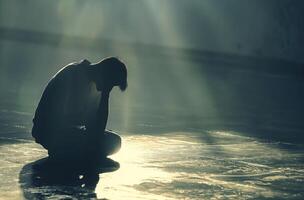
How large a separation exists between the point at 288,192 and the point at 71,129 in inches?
107

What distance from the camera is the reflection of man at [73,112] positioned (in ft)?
30.0

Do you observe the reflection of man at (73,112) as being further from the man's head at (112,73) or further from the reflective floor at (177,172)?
the reflective floor at (177,172)

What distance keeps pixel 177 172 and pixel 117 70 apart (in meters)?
1.55

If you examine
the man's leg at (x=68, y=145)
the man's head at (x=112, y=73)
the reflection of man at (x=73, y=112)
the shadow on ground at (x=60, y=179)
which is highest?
the man's head at (x=112, y=73)

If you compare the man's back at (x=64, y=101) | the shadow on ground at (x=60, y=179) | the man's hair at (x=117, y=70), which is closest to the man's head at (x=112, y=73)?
the man's hair at (x=117, y=70)

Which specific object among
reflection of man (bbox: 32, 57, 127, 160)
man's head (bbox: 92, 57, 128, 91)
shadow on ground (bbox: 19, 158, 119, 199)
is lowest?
shadow on ground (bbox: 19, 158, 119, 199)

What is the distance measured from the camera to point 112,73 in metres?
8.80

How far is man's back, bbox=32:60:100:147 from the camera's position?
916cm

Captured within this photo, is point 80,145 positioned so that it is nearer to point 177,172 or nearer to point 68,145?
point 68,145

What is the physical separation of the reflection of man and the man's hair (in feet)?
0.58

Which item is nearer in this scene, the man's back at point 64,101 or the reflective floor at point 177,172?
the reflective floor at point 177,172

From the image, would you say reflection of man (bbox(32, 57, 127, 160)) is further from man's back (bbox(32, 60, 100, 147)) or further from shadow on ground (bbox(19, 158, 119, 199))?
shadow on ground (bbox(19, 158, 119, 199))

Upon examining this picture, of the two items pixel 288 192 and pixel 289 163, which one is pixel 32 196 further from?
pixel 289 163

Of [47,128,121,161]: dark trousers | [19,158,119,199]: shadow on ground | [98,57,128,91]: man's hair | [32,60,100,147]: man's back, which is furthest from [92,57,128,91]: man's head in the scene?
[19,158,119,199]: shadow on ground
